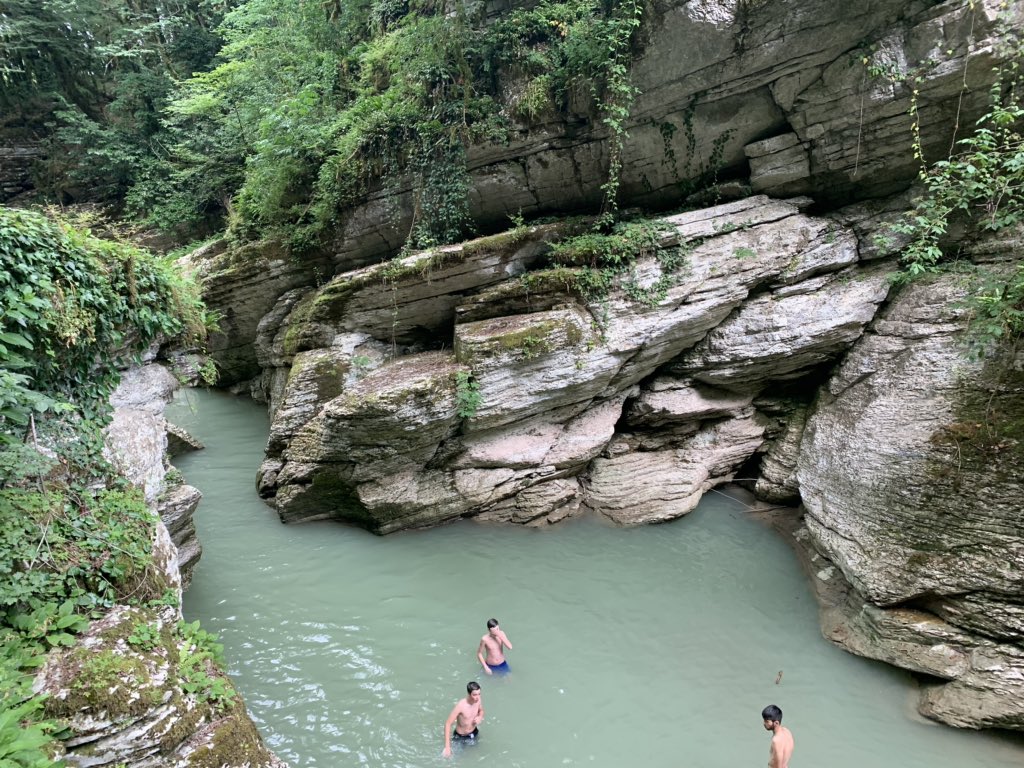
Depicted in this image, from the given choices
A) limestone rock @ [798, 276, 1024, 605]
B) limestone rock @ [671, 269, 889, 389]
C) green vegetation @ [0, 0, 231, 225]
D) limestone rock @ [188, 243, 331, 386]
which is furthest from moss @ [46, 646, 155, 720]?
green vegetation @ [0, 0, 231, 225]

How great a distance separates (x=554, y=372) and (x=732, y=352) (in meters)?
2.96

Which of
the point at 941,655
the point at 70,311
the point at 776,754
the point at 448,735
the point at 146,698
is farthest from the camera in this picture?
the point at 941,655

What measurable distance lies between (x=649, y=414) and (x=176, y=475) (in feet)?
24.6

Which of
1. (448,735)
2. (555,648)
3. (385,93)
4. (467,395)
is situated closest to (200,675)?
(448,735)

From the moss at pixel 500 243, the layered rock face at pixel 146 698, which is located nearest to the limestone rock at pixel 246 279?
the moss at pixel 500 243

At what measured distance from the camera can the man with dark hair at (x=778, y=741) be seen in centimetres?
448

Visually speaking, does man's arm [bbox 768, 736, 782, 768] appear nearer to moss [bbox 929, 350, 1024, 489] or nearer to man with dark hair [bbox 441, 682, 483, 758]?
man with dark hair [bbox 441, 682, 483, 758]

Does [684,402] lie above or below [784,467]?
above

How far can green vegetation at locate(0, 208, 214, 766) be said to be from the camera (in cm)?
348

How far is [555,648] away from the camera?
614cm

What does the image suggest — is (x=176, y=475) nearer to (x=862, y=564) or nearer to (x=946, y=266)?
(x=862, y=564)

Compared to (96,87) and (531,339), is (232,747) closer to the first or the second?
(531,339)

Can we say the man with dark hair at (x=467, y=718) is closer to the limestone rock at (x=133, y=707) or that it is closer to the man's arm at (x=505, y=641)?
the man's arm at (x=505, y=641)

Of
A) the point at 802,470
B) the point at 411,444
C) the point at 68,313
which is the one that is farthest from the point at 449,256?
the point at 802,470
